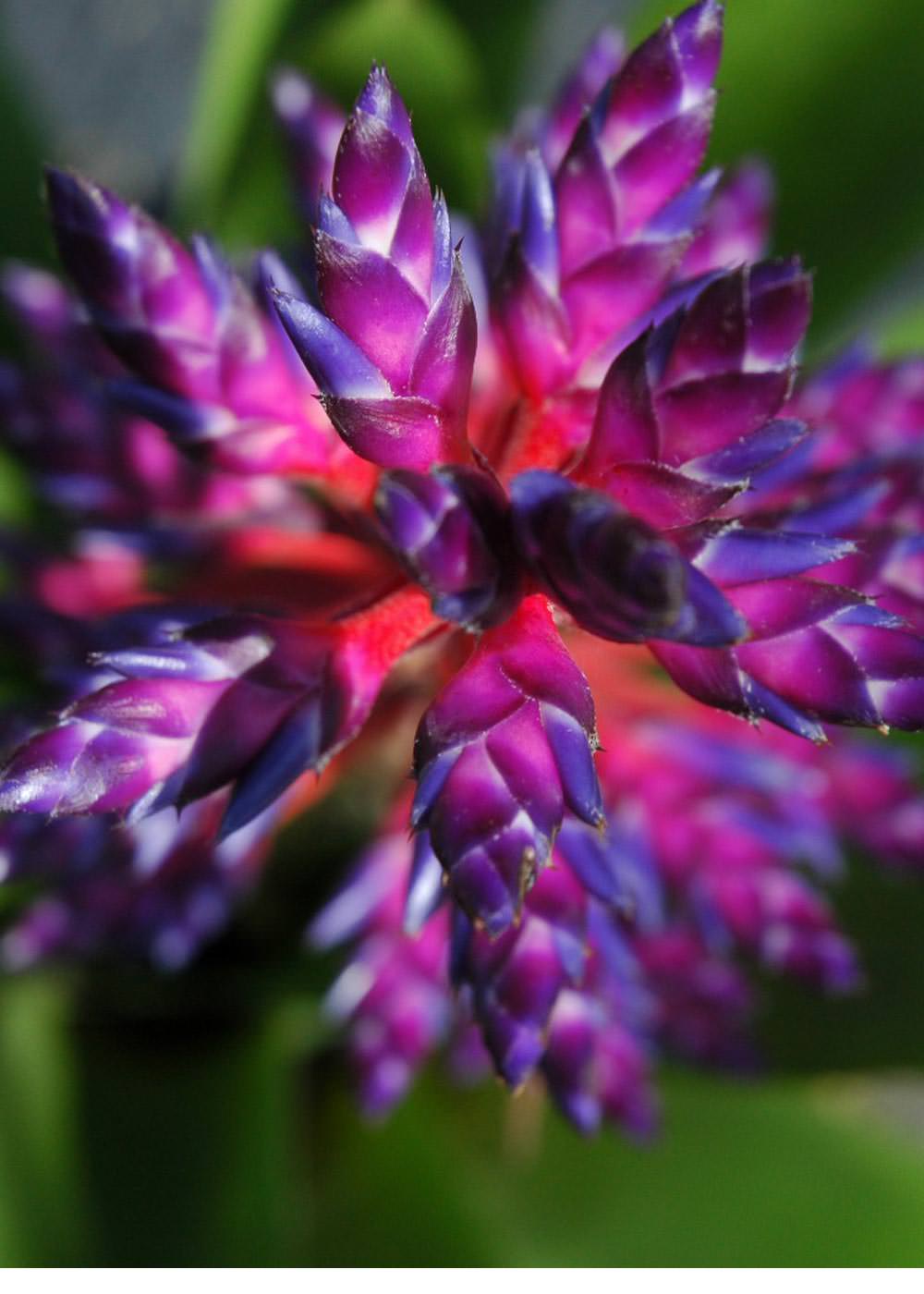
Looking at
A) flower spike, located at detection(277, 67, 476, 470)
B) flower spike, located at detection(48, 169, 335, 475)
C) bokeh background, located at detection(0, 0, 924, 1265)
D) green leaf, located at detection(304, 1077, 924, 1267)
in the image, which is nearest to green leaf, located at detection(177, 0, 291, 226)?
bokeh background, located at detection(0, 0, 924, 1265)

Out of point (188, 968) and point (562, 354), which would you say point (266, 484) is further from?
point (188, 968)

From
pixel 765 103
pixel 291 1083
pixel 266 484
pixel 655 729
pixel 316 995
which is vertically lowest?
pixel 291 1083

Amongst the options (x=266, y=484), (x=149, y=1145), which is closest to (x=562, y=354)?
(x=266, y=484)

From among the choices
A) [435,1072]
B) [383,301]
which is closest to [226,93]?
[383,301]

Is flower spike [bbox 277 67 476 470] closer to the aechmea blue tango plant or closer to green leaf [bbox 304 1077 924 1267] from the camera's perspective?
the aechmea blue tango plant

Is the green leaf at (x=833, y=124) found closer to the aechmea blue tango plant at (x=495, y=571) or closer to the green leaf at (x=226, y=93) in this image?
the aechmea blue tango plant at (x=495, y=571)

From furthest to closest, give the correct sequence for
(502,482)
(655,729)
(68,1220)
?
1. (68,1220)
2. (655,729)
3. (502,482)
